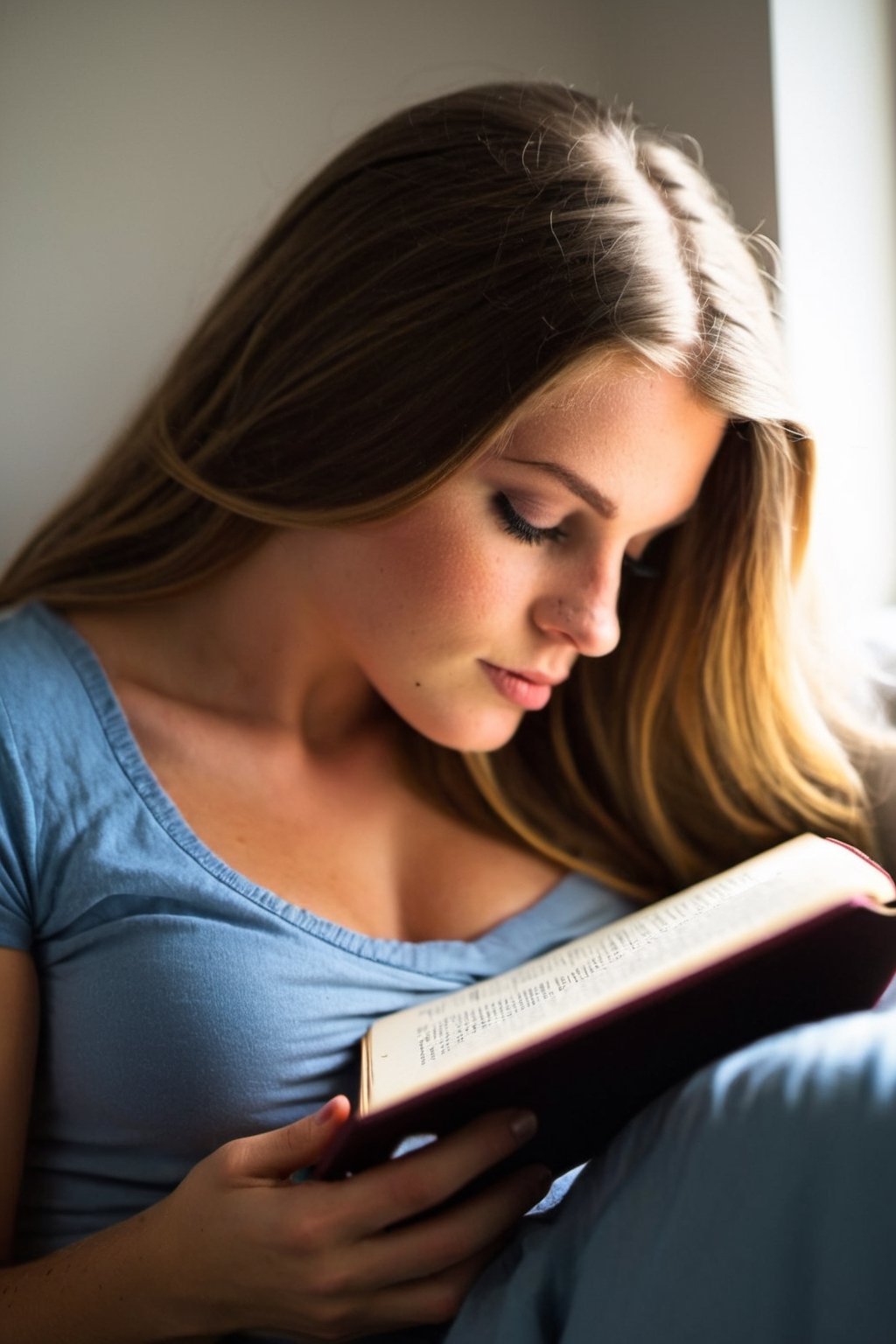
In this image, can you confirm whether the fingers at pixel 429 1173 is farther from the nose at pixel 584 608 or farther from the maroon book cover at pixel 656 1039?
the nose at pixel 584 608

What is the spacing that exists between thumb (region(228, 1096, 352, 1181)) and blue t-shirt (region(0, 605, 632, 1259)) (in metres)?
0.11

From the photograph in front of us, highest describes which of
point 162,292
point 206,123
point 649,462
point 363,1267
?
point 206,123

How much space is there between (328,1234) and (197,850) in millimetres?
291

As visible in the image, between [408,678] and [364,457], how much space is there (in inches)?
6.7

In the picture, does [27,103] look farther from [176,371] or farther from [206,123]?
[176,371]

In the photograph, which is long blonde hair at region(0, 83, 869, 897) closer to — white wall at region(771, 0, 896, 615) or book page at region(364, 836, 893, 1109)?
white wall at region(771, 0, 896, 615)

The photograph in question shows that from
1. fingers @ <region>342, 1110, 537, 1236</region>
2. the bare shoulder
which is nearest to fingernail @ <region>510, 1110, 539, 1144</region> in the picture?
fingers @ <region>342, 1110, 537, 1236</region>

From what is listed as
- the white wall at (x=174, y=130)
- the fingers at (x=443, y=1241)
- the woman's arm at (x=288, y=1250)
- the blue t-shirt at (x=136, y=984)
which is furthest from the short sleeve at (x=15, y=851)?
the white wall at (x=174, y=130)

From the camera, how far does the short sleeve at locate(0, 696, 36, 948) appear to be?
0.78 m

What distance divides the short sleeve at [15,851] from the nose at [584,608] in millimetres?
381

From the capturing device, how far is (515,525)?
849 millimetres

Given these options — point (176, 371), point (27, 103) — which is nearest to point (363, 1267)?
point (176, 371)

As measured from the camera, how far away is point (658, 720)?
113 cm

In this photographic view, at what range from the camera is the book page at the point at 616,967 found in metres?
0.60
